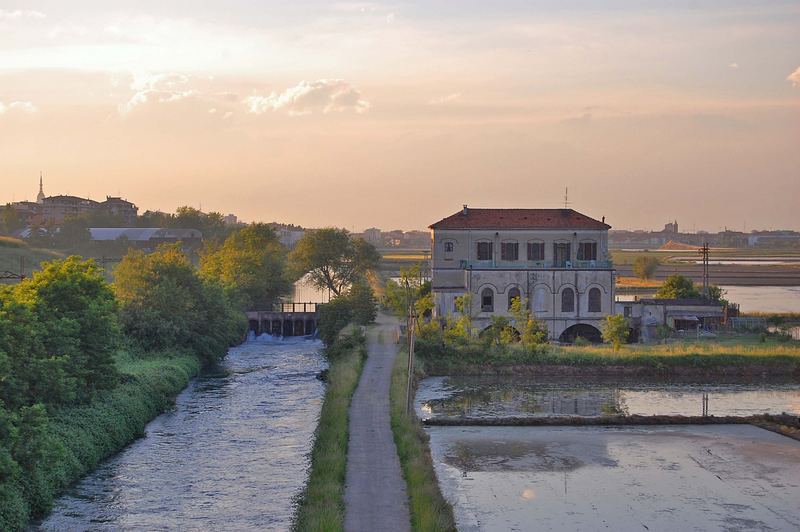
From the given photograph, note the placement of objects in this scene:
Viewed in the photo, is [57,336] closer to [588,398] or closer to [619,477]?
[619,477]

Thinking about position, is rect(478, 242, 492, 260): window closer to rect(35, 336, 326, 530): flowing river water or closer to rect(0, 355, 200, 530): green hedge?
rect(35, 336, 326, 530): flowing river water

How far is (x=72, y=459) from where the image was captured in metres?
34.7

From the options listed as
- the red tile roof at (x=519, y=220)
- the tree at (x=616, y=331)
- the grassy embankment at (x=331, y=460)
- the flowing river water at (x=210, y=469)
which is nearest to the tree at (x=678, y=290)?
the red tile roof at (x=519, y=220)

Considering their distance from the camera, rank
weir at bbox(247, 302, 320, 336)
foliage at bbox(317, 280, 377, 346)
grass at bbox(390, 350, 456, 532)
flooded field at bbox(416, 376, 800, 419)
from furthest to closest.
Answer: weir at bbox(247, 302, 320, 336) < foliage at bbox(317, 280, 377, 346) < flooded field at bbox(416, 376, 800, 419) < grass at bbox(390, 350, 456, 532)

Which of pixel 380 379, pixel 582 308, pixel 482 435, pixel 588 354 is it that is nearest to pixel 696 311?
pixel 582 308

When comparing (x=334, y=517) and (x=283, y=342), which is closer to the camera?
(x=334, y=517)

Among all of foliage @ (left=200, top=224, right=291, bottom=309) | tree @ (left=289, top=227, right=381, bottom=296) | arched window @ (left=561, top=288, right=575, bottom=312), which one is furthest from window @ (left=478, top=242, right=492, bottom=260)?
tree @ (left=289, top=227, right=381, bottom=296)

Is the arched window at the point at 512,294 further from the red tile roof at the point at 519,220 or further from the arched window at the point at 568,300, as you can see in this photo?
the red tile roof at the point at 519,220

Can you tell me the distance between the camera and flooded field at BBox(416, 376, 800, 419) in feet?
157

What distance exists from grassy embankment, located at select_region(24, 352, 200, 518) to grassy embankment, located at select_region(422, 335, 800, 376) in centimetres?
1706

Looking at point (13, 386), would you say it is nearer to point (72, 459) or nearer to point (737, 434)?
point (72, 459)

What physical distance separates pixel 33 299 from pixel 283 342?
46140 mm

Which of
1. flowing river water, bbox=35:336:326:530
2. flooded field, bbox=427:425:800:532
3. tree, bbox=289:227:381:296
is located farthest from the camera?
tree, bbox=289:227:381:296

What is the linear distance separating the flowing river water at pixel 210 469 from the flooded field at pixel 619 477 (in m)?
6.01
